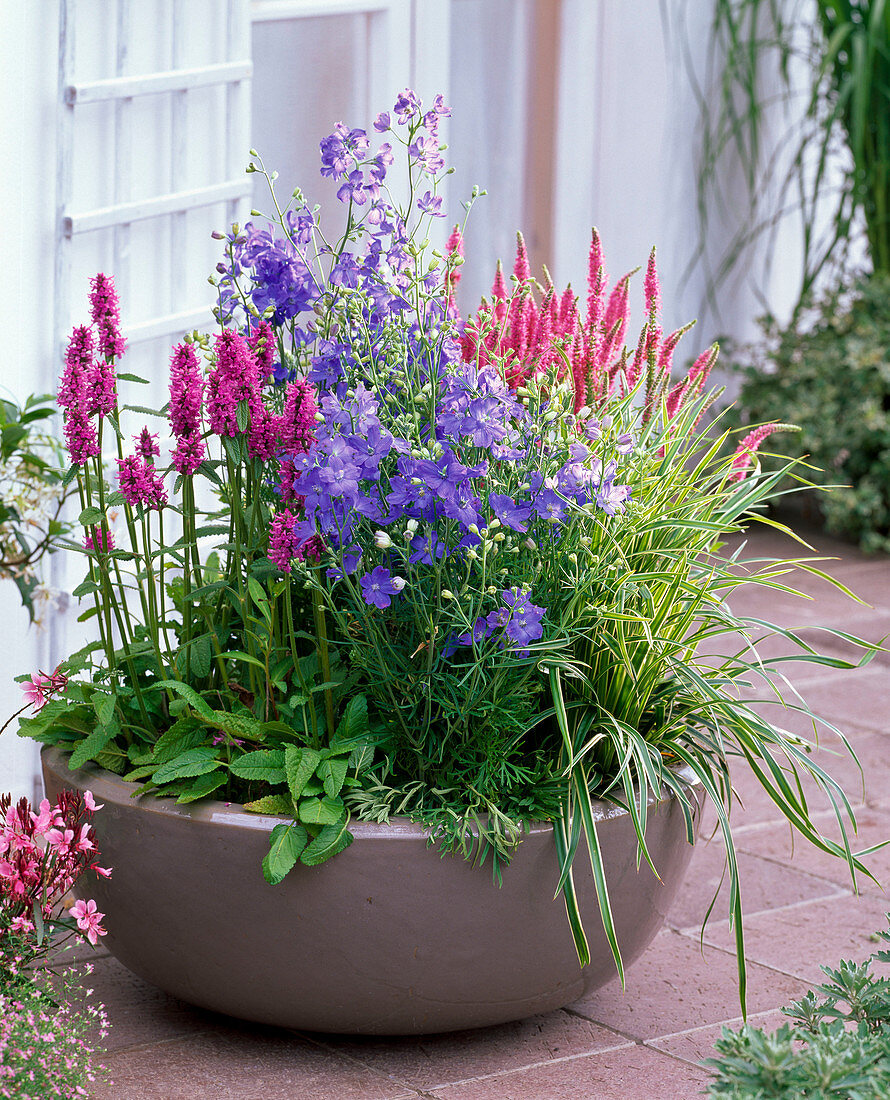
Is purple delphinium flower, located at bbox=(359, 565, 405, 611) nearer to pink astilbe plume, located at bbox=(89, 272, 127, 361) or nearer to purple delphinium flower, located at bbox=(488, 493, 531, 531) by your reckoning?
purple delphinium flower, located at bbox=(488, 493, 531, 531)

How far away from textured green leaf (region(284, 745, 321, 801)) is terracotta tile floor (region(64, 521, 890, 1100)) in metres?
0.35

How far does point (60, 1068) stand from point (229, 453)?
661mm

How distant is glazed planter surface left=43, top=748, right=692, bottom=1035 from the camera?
154 cm

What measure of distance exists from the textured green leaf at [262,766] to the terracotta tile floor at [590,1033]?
0.35 meters

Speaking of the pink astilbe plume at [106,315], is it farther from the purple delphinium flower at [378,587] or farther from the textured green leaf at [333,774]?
the textured green leaf at [333,774]

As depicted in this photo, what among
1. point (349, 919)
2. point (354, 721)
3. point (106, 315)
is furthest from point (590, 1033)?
point (106, 315)

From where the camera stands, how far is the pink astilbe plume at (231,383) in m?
1.54

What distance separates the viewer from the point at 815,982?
194cm

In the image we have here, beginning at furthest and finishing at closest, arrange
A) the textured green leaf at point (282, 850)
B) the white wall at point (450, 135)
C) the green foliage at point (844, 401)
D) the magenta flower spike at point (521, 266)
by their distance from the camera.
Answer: the green foliage at point (844, 401), the white wall at point (450, 135), the magenta flower spike at point (521, 266), the textured green leaf at point (282, 850)

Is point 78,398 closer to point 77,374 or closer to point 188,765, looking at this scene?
point 77,374

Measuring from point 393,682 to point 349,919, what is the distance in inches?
10.4

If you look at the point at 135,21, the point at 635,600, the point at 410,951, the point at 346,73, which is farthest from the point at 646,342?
the point at 346,73

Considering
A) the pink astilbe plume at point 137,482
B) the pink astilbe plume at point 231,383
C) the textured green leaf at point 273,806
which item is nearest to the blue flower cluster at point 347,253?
the pink astilbe plume at point 231,383

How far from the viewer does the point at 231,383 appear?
154 cm
